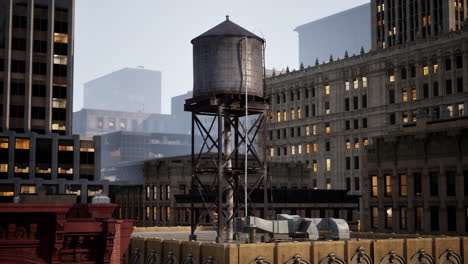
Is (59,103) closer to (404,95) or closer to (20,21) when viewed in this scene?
(20,21)

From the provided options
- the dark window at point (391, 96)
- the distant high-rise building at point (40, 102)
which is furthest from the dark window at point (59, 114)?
the dark window at point (391, 96)

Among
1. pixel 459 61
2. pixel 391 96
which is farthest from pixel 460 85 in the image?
pixel 391 96

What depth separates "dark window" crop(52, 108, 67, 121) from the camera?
408 feet

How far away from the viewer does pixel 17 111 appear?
120062 mm

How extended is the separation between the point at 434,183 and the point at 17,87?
8545 cm

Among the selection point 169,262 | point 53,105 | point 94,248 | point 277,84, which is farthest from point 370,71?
point 94,248

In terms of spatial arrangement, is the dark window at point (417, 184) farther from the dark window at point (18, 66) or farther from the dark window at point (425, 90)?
the dark window at point (18, 66)

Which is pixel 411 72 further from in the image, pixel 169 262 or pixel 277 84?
pixel 169 262

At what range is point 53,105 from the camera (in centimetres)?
12400

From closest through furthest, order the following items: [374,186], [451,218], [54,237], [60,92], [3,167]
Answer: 1. [54,237]
2. [451,218]
3. [374,186]
4. [3,167]
5. [60,92]

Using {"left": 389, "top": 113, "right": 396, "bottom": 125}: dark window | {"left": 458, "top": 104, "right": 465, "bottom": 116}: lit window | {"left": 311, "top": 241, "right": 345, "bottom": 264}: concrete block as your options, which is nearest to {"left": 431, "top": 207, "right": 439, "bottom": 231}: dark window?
{"left": 311, "top": 241, "right": 345, "bottom": 264}: concrete block

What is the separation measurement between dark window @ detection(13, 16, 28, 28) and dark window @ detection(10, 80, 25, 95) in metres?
10.1

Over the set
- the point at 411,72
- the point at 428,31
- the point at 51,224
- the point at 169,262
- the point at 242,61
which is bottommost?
the point at 169,262

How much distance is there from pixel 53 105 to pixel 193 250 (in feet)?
308
